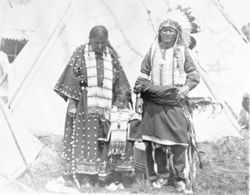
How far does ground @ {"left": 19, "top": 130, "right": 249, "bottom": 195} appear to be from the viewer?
134 inches

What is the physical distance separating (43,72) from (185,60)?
1.25m

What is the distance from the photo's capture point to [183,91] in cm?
341

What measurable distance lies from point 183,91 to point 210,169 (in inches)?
28.5

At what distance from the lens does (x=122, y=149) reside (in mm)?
3359

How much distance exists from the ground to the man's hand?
19.2 inches

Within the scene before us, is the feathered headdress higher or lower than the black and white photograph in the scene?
higher

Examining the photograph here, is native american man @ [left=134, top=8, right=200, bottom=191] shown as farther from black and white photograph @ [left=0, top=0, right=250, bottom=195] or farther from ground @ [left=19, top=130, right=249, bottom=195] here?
ground @ [left=19, top=130, right=249, bottom=195]

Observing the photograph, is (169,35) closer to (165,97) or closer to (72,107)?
(165,97)

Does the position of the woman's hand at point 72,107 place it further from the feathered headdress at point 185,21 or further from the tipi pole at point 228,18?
the tipi pole at point 228,18

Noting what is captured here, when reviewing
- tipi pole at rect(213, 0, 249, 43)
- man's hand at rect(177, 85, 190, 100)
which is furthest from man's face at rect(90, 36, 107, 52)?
tipi pole at rect(213, 0, 249, 43)

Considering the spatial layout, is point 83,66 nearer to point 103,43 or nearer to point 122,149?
point 103,43

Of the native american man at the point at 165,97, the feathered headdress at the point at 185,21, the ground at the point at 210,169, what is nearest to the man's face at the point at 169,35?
the native american man at the point at 165,97

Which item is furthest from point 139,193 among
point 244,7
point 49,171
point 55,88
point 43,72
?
point 244,7

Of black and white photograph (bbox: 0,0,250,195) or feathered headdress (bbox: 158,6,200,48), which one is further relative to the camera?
feathered headdress (bbox: 158,6,200,48)
